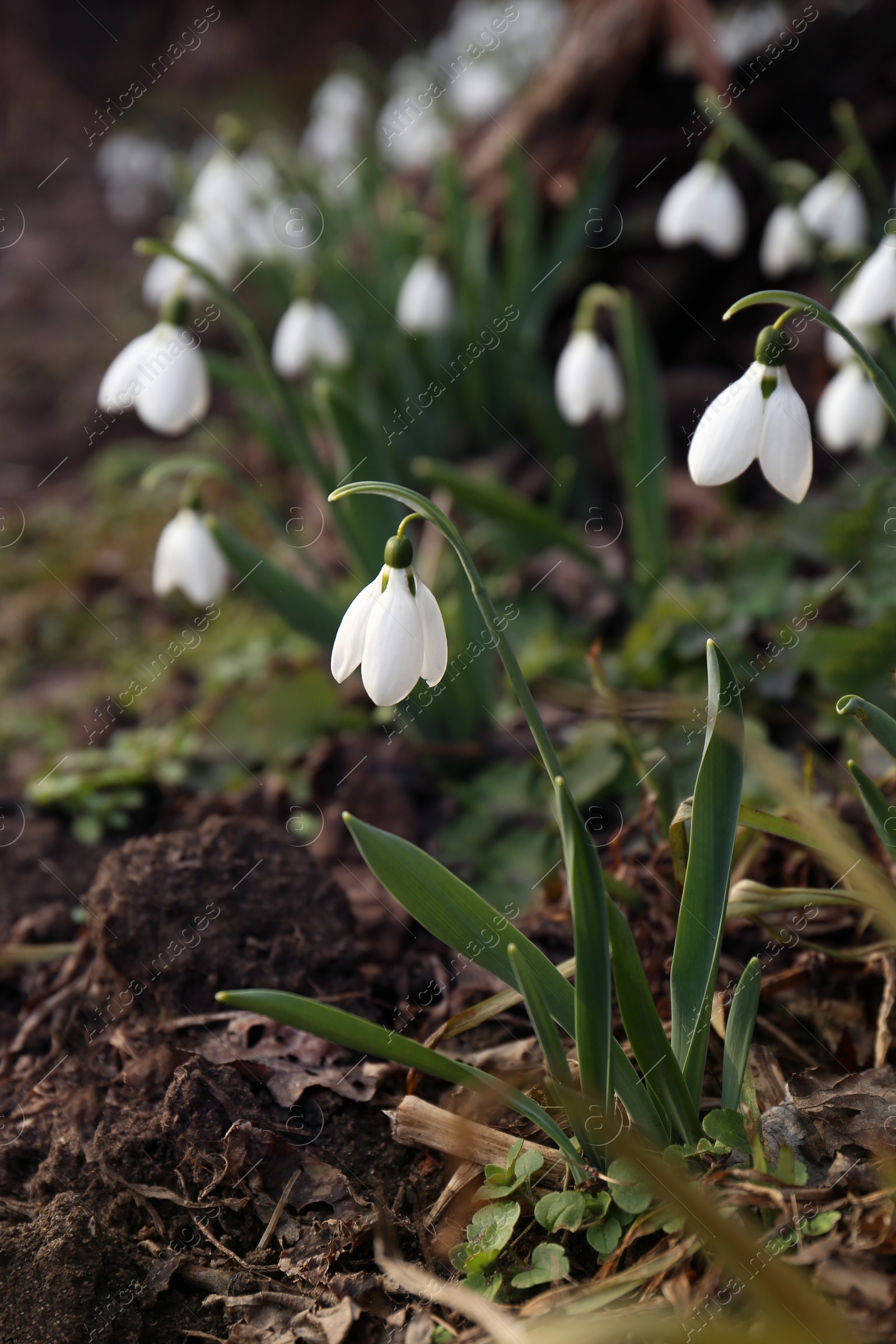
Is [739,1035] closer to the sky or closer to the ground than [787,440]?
closer to the ground

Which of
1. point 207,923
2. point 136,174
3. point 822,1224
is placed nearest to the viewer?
point 822,1224

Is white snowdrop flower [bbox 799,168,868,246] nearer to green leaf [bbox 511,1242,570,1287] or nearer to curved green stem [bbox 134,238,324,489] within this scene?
curved green stem [bbox 134,238,324,489]

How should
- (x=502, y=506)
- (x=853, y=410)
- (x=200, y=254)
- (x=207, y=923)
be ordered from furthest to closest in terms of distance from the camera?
(x=200, y=254), (x=502, y=506), (x=853, y=410), (x=207, y=923)

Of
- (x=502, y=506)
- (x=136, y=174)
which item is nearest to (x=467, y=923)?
(x=502, y=506)

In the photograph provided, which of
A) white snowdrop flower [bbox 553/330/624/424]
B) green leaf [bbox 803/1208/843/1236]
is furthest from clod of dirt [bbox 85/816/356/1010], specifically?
white snowdrop flower [bbox 553/330/624/424]

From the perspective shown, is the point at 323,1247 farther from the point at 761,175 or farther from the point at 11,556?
the point at 761,175

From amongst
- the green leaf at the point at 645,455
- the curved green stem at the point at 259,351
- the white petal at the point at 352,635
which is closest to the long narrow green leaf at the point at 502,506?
the green leaf at the point at 645,455

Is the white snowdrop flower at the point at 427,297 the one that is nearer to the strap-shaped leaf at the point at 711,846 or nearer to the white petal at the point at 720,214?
the white petal at the point at 720,214

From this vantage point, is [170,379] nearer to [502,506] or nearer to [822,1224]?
[502,506]
